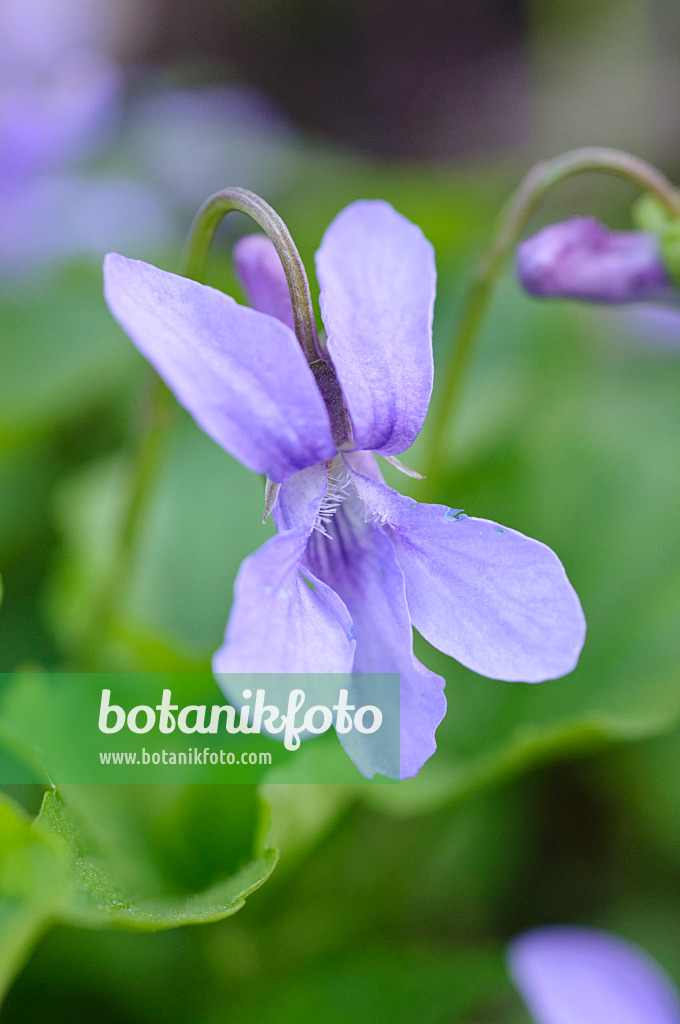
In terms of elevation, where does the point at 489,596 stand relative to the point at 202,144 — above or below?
above

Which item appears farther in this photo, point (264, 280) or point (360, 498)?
point (264, 280)

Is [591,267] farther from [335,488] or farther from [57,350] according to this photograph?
[57,350]

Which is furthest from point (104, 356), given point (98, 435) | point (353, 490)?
point (353, 490)

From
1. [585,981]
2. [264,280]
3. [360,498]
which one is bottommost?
[585,981]

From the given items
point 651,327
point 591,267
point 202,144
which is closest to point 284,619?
point 591,267

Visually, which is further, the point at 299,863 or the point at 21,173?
the point at 21,173

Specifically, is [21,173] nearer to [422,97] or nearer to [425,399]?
[425,399]

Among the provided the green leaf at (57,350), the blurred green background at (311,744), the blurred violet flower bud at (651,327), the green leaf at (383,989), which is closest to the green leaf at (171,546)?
the blurred green background at (311,744)
